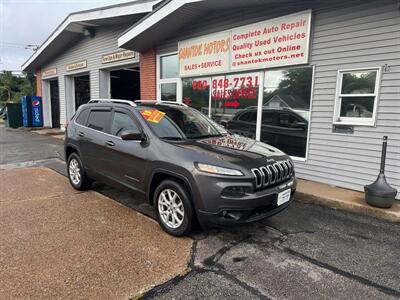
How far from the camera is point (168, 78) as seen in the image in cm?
932

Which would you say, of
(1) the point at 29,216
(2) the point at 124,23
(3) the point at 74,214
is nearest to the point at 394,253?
(3) the point at 74,214

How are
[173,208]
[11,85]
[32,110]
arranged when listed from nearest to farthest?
[173,208] < [32,110] < [11,85]

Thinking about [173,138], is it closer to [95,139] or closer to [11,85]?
[95,139]

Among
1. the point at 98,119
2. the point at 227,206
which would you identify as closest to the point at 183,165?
the point at 227,206

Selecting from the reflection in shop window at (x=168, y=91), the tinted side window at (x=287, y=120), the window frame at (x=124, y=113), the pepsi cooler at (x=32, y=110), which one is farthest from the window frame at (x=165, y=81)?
the pepsi cooler at (x=32, y=110)

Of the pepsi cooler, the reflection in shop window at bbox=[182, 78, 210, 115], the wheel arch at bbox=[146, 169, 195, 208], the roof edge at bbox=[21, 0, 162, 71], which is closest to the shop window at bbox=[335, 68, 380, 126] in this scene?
the reflection in shop window at bbox=[182, 78, 210, 115]

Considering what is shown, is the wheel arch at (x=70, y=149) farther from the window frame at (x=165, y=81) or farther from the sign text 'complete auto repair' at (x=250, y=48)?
the sign text 'complete auto repair' at (x=250, y=48)

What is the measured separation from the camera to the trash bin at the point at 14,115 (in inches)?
738

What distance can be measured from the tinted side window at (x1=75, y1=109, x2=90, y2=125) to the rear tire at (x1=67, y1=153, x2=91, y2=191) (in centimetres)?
65

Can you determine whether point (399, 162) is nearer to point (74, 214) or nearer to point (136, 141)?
point (136, 141)

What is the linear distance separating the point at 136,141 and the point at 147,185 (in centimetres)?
66

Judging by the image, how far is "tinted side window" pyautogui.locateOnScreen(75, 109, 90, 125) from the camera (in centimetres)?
550

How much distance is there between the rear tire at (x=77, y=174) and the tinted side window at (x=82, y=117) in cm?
65

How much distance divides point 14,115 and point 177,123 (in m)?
18.7
